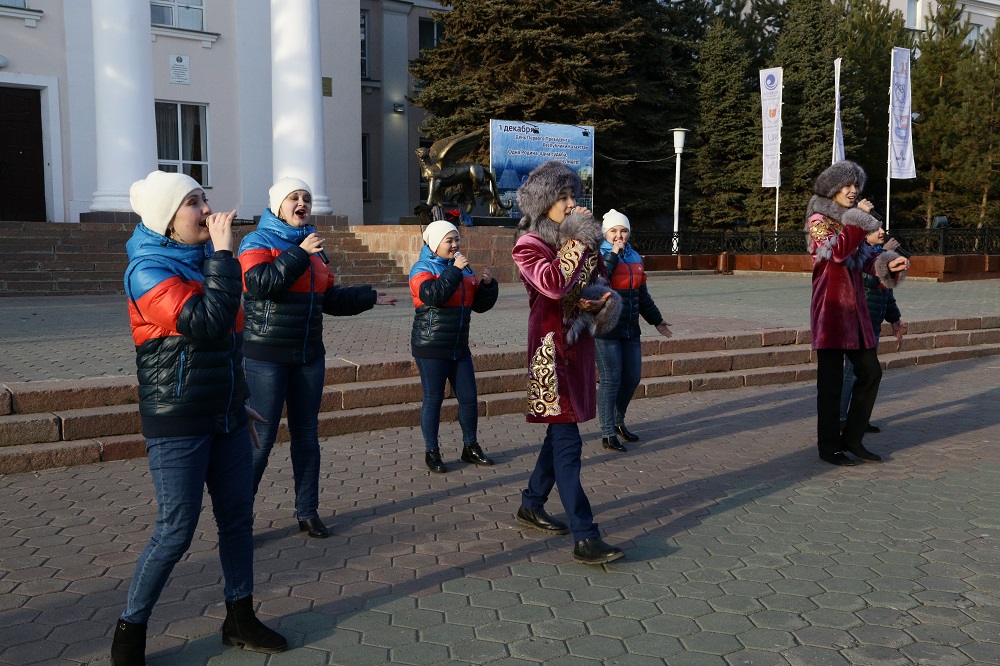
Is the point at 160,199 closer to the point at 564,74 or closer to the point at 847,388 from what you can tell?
the point at 847,388

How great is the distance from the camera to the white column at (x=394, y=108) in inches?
1262

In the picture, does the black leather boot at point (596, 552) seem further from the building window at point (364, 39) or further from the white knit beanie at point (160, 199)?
the building window at point (364, 39)

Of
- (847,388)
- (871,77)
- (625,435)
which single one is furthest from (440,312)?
(871,77)

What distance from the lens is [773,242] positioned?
87.1ft

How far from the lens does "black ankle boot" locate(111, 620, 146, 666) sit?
3.33 m

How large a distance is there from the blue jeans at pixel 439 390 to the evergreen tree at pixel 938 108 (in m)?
27.6

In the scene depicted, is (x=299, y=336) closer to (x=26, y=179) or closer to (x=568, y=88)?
(x=26, y=179)

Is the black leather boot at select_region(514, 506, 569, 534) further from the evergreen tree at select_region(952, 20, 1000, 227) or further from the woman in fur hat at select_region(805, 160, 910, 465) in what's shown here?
the evergreen tree at select_region(952, 20, 1000, 227)

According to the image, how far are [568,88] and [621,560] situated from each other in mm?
23583

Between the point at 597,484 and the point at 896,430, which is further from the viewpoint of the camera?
the point at 896,430

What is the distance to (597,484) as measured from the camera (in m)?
6.14

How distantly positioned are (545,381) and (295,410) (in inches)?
58.0

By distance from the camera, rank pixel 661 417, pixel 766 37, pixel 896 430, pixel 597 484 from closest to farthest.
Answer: pixel 597 484, pixel 896 430, pixel 661 417, pixel 766 37

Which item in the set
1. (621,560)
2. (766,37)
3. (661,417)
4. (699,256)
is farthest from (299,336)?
(766,37)
